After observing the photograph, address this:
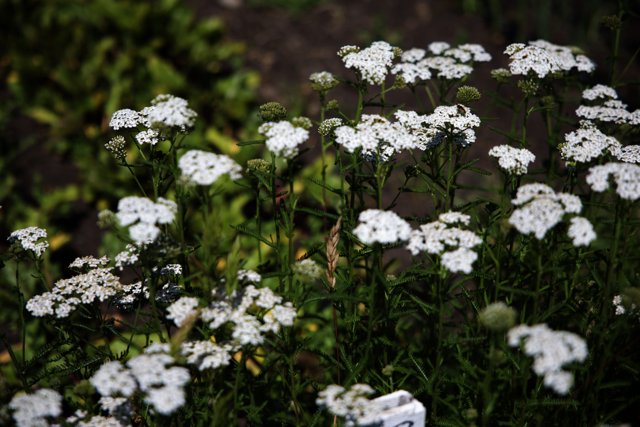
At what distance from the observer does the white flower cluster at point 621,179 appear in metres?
1.99

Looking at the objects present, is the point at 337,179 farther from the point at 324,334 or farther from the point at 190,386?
the point at 190,386

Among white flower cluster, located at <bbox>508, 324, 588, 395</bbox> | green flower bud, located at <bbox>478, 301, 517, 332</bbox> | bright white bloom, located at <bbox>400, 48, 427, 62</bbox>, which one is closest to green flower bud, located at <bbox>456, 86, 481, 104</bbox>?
bright white bloom, located at <bbox>400, 48, 427, 62</bbox>

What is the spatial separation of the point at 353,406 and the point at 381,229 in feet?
A: 1.84

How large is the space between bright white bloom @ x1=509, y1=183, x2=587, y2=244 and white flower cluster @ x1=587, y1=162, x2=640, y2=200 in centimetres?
11

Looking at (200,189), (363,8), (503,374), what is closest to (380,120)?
(200,189)

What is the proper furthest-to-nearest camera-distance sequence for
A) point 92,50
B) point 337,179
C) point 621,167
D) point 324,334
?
point 92,50 → point 337,179 → point 324,334 → point 621,167

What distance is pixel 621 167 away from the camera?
6.82 feet

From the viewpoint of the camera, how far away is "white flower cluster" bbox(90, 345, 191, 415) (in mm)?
1713

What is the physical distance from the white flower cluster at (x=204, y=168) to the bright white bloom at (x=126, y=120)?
19.4 inches

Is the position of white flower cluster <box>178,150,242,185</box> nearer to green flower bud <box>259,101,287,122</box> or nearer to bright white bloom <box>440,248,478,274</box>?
green flower bud <box>259,101,287,122</box>

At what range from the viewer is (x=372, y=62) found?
7.91 ft

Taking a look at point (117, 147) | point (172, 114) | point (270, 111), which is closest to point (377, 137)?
point (270, 111)

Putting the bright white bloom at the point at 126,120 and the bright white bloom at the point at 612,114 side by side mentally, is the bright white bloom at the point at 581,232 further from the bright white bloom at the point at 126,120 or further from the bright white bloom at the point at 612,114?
the bright white bloom at the point at 126,120

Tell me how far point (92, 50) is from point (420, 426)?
5.18 meters
